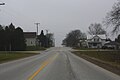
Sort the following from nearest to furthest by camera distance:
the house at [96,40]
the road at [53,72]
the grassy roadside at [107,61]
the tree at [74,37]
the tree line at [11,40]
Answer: the road at [53,72]
the grassy roadside at [107,61]
the tree line at [11,40]
the house at [96,40]
the tree at [74,37]

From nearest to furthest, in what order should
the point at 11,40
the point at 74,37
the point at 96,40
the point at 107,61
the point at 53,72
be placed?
the point at 53,72, the point at 107,61, the point at 11,40, the point at 96,40, the point at 74,37

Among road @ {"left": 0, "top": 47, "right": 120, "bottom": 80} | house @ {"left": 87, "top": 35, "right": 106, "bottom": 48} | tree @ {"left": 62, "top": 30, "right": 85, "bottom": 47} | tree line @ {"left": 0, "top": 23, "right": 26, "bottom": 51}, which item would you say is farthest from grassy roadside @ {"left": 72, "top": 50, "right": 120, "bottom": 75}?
tree @ {"left": 62, "top": 30, "right": 85, "bottom": 47}

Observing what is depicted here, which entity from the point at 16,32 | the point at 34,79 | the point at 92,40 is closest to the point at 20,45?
the point at 16,32

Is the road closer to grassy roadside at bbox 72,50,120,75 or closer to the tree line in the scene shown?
grassy roadside at bbox 72,50,120,75

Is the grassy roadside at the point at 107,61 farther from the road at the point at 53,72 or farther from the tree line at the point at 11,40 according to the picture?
the tree line at the point at 11,40

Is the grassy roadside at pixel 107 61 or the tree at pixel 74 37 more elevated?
the tree at pixel 74 37

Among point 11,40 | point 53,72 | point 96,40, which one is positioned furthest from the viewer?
point 96,40

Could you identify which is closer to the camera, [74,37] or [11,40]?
[11,40]

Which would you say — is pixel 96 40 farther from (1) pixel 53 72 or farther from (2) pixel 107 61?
(1) pixel 53 72

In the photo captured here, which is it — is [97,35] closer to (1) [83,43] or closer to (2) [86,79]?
(1) [83,43]

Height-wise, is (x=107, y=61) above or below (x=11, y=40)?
below

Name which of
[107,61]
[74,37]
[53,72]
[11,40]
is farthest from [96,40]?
[53,72]

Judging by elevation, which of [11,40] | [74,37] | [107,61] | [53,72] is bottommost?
[53,72]

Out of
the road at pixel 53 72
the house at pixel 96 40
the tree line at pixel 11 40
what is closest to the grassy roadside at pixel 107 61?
the road at pixel 53 72
